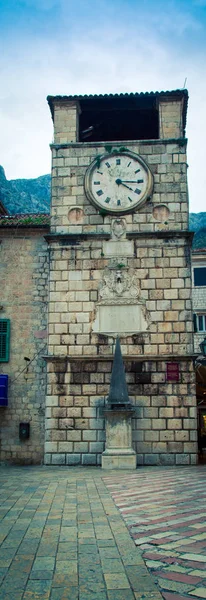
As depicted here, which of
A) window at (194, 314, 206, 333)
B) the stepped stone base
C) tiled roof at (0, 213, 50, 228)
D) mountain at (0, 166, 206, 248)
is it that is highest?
mountain at (0, 166, 206, 248)

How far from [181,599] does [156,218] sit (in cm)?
1107

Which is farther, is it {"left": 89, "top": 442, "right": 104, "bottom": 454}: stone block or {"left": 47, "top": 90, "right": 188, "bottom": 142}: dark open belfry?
{"left": 47, "top": 90, "right": 188, "bottom": 142}: dark open belfry

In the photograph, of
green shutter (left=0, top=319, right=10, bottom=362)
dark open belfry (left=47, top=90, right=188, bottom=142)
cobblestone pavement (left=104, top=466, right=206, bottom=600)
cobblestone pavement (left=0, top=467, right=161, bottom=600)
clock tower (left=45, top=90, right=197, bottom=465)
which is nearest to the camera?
cobblestone pavement (left=0, top=467, right=161, bottom=600)

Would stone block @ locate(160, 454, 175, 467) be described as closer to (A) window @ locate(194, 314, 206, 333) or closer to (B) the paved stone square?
(B) the paved stone square

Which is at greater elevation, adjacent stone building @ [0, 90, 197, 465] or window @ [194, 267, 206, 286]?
window @ [194, 267, 206, 286]

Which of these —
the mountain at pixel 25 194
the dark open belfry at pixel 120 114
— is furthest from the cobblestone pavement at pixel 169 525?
the mountain at pixel 25 194

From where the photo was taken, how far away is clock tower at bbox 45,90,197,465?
40.0 ft

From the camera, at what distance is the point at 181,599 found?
3113 mm

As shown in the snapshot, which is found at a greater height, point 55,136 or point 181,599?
point 55,136

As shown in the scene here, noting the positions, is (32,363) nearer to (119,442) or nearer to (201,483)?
(119,442)

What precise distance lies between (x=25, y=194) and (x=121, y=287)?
5307cm

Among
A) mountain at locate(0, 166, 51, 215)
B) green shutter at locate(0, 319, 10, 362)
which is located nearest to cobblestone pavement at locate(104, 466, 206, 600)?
green shutter at locate(0, 319, 10, 362)

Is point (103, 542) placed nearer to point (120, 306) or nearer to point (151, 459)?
point (151, 459)

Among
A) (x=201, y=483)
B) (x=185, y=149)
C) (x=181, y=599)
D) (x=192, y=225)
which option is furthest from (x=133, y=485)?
(x=192, y=225)
